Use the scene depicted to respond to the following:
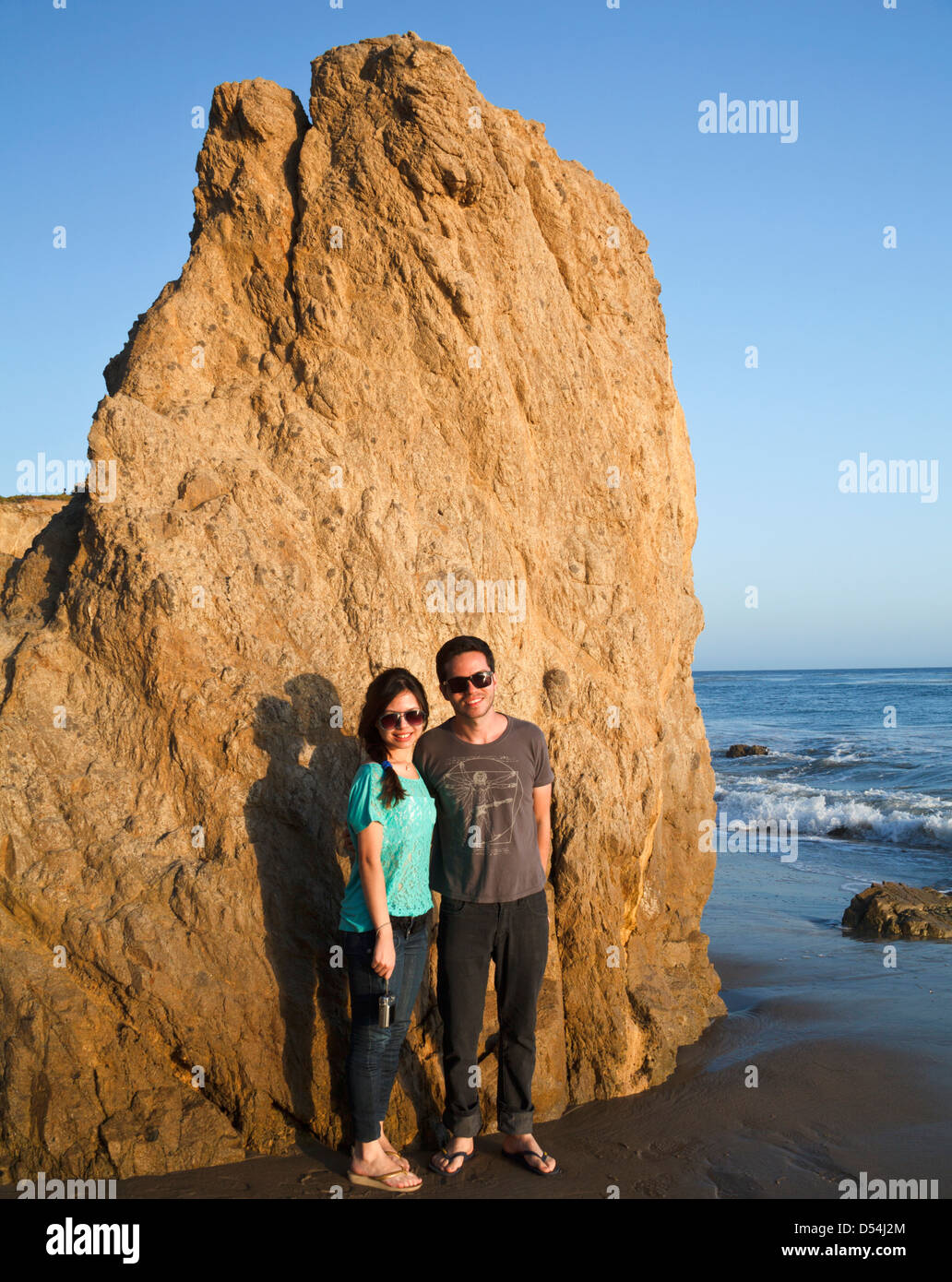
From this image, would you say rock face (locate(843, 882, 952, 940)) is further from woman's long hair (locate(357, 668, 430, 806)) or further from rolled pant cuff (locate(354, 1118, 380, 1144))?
woman's long hair (locate(357, 668, 430, 806))

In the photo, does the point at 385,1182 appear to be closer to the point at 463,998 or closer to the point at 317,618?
the point at 463,998

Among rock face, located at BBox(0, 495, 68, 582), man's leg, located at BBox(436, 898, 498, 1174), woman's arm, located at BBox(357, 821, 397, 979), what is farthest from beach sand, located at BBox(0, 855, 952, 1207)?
rock face, located at BBox(0, 495, 68, 582)

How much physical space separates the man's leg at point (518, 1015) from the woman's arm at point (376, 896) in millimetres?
558

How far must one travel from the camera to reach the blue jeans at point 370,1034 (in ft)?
12.4

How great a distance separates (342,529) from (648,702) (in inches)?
86.8

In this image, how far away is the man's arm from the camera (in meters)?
4.24

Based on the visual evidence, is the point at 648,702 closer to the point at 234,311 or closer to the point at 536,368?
the point at 536,368

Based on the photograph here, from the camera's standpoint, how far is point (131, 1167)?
3904mm

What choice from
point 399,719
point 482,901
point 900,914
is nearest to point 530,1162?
point 482,901

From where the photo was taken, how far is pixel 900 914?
356 inches

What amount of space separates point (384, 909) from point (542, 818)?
909 mm
